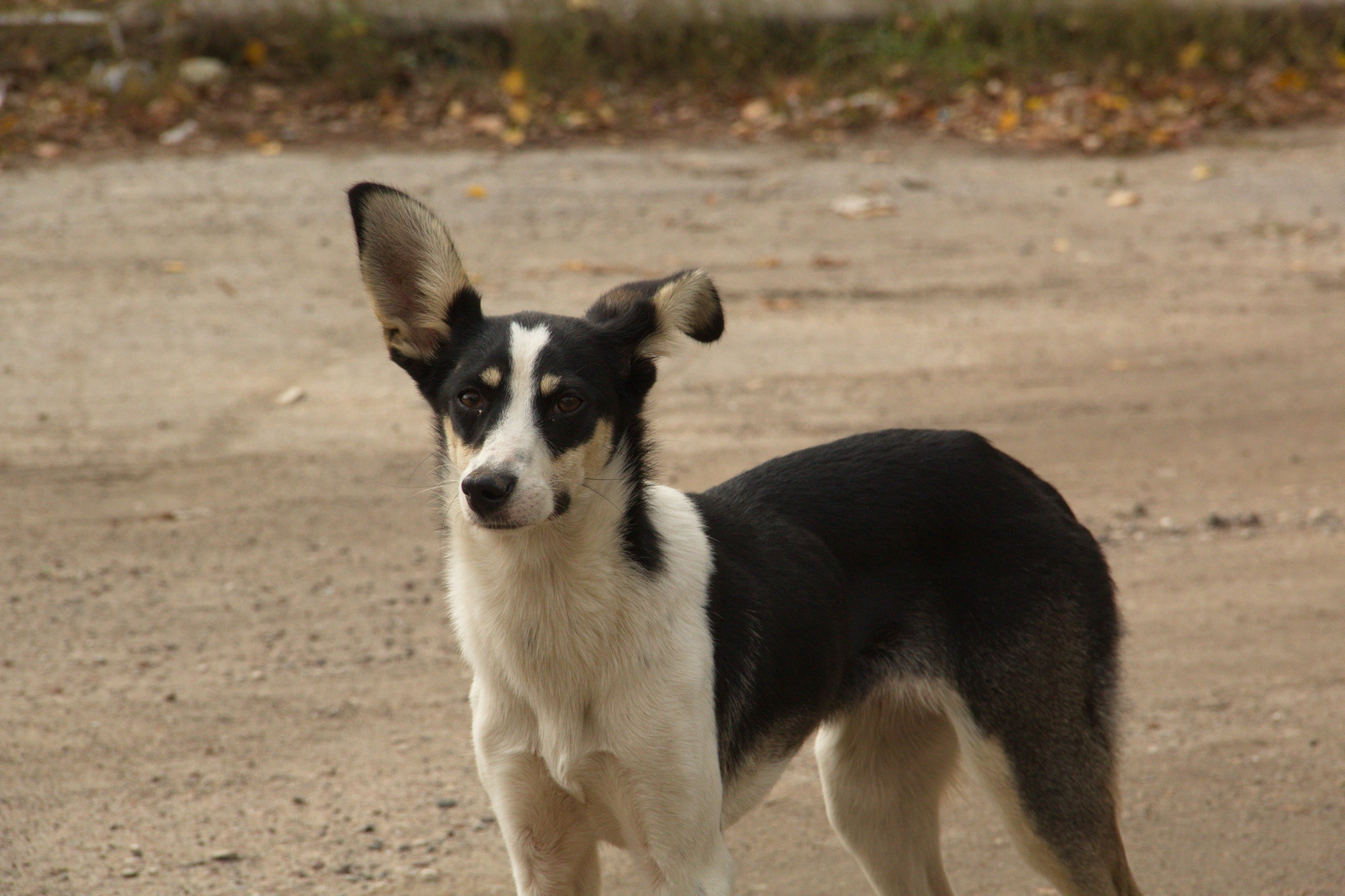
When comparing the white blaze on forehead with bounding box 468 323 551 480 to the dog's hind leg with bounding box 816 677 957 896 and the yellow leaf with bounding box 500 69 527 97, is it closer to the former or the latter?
the dog's hind leg with bounding box 816 677 957 896

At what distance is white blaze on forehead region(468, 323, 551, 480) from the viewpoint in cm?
290

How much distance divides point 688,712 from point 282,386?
4.85m

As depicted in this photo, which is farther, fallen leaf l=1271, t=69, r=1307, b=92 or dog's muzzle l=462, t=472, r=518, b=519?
fallen leaf l=1271, t=69, r=1307, b=92

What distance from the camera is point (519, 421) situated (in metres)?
3.00

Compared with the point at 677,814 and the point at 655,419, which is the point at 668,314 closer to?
the point at 677,814

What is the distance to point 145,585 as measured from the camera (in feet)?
18.3

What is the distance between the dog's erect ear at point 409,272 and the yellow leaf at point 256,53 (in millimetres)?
8266

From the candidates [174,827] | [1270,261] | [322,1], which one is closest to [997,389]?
[1270,261]

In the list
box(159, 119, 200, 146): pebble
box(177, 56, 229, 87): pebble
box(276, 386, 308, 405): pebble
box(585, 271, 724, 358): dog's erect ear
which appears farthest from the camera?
box(177, 56, 229, 87): pebble

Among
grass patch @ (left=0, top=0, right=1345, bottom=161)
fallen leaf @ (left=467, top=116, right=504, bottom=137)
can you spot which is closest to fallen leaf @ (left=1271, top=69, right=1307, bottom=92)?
grass patch @ (left=0, top=0, right=1345, bottom=161)

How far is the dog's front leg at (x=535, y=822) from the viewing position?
10.1ft

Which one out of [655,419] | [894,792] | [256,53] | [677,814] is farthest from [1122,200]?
[677,814]

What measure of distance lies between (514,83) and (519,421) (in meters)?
8.34

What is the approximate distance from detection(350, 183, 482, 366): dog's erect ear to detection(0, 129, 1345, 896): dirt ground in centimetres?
160
